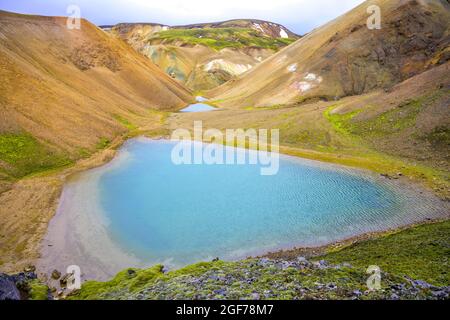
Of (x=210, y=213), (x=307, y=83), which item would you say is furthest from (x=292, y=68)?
(x=210, y=213)

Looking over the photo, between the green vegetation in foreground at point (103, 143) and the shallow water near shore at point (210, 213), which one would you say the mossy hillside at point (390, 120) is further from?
the green vegetation in foreground at point (103, 143)

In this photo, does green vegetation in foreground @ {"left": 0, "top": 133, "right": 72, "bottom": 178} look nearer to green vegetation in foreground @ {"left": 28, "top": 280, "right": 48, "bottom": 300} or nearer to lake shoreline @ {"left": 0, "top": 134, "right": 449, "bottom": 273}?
lake shoreline @ {"left": 0, "top": 134, "right": 449, "bottom": 273}

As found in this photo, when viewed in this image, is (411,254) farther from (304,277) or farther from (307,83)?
(307,83)

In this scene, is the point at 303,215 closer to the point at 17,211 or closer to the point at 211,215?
the point at 211,215

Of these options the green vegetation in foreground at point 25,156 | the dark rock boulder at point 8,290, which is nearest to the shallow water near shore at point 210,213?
the green vegetation in foreground at point 25,156

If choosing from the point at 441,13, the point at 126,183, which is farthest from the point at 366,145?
the point at 441,13
